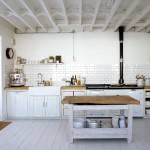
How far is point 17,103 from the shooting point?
5418 mm

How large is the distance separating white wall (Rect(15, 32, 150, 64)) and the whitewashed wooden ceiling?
0.67 ft

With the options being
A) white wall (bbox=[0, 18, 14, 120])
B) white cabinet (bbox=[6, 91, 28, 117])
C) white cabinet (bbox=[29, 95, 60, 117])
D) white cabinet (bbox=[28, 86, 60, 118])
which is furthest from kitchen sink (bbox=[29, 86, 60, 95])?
white wall (bbox=[0, 18, 14, 120])

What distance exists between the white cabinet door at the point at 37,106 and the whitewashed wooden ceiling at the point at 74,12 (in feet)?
7.01

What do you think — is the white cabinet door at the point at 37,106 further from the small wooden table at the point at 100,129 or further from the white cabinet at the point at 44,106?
the small wooden table at the point at 100,129

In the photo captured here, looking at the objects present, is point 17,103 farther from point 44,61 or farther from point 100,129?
point 100,129

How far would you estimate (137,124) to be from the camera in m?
4.83

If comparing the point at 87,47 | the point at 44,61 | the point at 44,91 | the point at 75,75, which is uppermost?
the point at 87,47

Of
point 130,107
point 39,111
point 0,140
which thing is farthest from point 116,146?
point 39,111

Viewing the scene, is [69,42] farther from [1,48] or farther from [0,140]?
[0,140]

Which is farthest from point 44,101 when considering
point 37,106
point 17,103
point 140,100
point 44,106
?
point 140,100

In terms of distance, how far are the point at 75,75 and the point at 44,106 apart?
148 cm

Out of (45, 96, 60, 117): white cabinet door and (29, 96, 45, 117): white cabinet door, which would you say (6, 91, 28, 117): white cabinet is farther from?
(45, 96, 60, 117): white cabinet door

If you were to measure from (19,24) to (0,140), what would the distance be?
331 centimetres

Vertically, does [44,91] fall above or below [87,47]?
below
